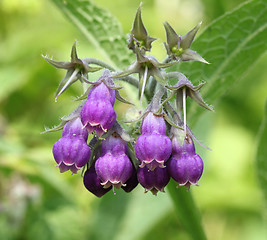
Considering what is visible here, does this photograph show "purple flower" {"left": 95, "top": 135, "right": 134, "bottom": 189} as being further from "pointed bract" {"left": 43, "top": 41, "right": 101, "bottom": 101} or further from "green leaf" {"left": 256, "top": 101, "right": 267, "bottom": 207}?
"green leaf" {"left": 256, "top": 101, "right": 267, "bottom": 207}

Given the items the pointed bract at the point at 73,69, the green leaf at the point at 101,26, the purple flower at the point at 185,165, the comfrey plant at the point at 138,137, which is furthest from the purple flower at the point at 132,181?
the green leaf at the point at 101,26

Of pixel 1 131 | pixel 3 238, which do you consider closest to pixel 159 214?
pixel 3 238

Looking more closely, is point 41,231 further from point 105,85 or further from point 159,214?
point 105,85

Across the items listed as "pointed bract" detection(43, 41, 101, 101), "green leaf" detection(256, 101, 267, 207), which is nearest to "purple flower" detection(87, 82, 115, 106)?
"pointed bract" detection(43, 41, 101, 101)

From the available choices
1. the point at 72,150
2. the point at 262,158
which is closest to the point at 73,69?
the point at 72,150

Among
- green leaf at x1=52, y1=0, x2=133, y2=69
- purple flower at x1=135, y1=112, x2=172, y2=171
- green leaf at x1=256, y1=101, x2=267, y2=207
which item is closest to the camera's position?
purple flower at x1=135, y1=112, x2=172, y2=171

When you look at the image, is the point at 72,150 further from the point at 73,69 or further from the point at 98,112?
the point at 73,69

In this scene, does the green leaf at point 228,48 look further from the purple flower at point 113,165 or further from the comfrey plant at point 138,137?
the purple flower at point 113,165
